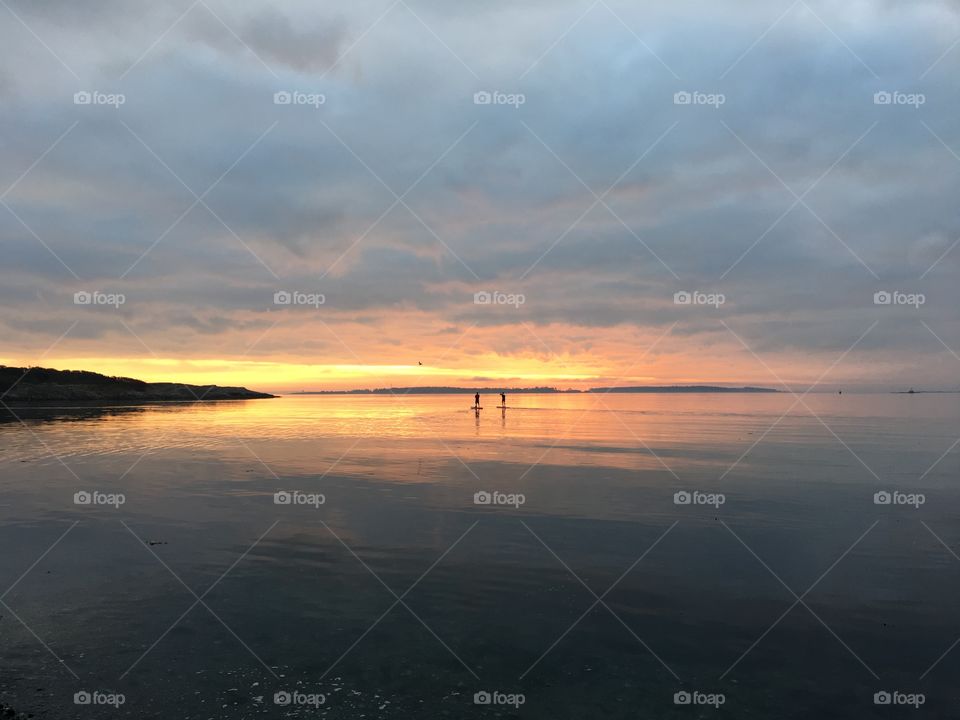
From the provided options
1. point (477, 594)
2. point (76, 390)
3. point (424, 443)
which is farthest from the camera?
point (76, 390)

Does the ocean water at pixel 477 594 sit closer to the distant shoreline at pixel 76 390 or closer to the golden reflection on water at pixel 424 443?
the golden reflection on water at pixel 424 443

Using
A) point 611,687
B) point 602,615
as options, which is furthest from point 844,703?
point 602,615

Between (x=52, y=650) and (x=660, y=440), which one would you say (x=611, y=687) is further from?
(x=660, y=440)

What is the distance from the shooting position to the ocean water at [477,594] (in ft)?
29.4

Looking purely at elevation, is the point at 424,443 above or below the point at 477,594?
above

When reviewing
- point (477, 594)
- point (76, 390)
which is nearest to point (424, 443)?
point (477, 594)

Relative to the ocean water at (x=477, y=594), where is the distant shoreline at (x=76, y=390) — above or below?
above

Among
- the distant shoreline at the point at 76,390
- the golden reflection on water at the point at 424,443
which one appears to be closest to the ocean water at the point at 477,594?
the golden reflection on water at the point at 424,443

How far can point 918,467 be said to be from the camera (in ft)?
98.8

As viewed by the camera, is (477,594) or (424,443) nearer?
(477,594)

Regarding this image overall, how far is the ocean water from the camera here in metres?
8.97

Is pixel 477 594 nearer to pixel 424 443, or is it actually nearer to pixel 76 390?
pixel 424 443

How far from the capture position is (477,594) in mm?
12734

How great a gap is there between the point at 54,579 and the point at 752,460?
30277mm
